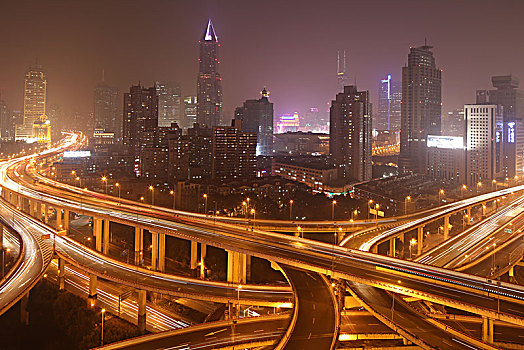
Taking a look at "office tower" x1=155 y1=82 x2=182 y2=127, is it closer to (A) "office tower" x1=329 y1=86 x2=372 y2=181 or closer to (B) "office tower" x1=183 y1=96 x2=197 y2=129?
(B) "office tower" x1=183 y1=96 x2=197 y2=129

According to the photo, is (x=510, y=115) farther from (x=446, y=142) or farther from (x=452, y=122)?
(x=452, y=122)

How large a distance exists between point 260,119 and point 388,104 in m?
50.1

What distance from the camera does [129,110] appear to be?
66.1m

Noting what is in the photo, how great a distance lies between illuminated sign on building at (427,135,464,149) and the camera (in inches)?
2229

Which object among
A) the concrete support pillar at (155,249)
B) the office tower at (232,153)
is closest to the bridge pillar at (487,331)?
the concrete support pillar at (155,249)

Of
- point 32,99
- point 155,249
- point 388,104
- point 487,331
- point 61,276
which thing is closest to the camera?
point 487,331

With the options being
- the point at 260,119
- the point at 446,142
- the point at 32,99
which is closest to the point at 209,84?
the point at 260,119

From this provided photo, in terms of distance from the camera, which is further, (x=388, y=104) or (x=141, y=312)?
(x=388, y=104)

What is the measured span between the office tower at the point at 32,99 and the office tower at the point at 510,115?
74.6m

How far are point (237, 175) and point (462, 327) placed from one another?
38880 millimetres

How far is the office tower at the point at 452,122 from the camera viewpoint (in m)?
96.0

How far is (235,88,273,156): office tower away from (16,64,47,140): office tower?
1536 inches

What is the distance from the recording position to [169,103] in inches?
4557

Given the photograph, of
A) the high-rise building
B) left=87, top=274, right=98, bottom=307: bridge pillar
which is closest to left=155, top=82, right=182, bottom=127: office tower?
the high-rise building
